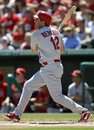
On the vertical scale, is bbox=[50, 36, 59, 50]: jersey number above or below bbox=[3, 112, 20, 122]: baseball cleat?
above

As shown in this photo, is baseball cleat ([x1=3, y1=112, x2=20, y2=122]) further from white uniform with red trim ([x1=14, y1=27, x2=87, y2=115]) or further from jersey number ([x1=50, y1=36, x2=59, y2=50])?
jersey number ([x1=50, y1=36, x2=59, y2=50])

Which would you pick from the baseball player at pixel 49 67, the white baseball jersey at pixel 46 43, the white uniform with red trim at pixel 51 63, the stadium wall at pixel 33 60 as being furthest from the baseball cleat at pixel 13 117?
the stadium wall at pixel 33 60

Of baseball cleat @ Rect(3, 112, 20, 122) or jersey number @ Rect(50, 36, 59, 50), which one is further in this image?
baseball cleat @ Rect(3, 112, 20, 122)

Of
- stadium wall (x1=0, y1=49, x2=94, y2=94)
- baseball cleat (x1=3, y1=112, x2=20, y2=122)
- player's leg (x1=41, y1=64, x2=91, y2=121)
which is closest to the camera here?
player's leg (x1=41, y1=64, x2=91, y2=121)

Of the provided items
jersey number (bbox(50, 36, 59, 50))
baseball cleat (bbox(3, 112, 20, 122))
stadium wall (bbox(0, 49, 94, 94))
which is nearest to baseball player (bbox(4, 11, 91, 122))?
jersey number (bbox(50, 36, 59, 50))

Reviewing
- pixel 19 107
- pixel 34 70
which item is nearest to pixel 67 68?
pixel 34 70

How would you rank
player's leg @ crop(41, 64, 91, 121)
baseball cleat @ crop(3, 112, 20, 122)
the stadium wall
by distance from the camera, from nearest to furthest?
player's leg @ crop(41, 64, 91, 121) → baseball cleat @ crop(3, 112, 20, 122) → the stadium wall

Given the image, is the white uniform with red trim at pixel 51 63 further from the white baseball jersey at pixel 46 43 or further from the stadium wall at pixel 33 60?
the stadium wall at pixel 33 60

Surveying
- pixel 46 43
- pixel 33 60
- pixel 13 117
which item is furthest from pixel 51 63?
pixel 33 60

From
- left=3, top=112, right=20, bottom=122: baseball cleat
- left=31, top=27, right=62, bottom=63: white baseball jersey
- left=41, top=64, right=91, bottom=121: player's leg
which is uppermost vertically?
left=31, top=27, right=62, bottom=63: white baseball jersey

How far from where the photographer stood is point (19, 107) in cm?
835

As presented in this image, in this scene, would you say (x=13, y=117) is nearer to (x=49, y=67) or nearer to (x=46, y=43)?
(x=49, y=67)

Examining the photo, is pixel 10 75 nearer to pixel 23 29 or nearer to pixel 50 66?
pixel 23 29

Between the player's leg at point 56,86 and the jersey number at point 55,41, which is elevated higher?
the jersey number at point 55,41
